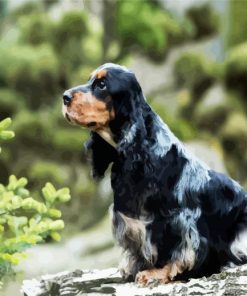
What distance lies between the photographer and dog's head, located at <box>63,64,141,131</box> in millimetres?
2732

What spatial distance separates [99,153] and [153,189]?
27cm

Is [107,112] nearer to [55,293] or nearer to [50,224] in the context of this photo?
[50,224]

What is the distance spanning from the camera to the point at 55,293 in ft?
9.64

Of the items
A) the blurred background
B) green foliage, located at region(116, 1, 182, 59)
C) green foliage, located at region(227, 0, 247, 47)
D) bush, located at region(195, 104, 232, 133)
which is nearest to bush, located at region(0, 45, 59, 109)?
the blurred background

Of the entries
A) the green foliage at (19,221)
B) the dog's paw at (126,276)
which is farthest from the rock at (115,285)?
the green foliage at (19,221)

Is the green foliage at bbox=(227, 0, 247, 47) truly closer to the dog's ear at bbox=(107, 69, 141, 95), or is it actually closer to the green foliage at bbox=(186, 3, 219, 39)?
the green foliage at bbox=(186, 3, 219, 39)

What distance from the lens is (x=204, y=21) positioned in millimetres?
12781

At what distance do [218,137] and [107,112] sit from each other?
872cm

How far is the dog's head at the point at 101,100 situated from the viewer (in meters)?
2.73

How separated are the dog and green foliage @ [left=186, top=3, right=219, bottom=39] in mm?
10024

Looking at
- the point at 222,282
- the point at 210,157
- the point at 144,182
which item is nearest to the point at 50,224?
the point at 144,182

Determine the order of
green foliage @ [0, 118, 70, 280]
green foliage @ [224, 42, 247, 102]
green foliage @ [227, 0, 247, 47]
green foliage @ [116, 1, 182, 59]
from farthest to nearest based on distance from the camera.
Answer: green foliage @ [227, 0, 247, 47] → green foliage @ [224, 42, 247, 102] → green foliage @ [116, 1, 182, 59] → green foliage @ [0, 118, 70, 280]

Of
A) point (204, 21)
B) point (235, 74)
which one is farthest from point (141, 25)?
point (204, 21)

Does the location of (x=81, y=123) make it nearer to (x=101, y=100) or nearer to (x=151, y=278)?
(x=101, y=100)
